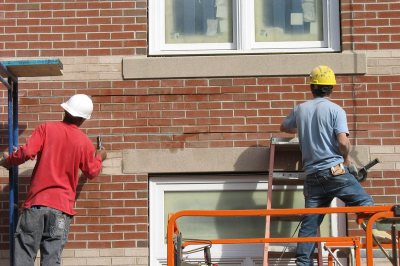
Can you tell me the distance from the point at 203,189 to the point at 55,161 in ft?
5.32

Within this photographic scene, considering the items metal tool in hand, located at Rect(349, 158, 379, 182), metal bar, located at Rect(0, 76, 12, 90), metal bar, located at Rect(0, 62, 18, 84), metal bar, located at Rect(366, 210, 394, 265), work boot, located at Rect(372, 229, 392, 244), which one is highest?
metal bar, located at Rect(0, 62, 18, 84)

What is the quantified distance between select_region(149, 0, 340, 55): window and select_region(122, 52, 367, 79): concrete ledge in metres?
0.17

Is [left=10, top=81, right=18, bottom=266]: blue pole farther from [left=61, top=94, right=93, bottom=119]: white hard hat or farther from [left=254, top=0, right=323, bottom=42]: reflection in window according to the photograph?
[left=254, top=0, right=323, bottom=42]: reflection in window

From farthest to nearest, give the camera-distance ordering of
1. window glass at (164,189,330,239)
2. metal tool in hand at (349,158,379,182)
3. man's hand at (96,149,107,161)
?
window glass at (164,189,330,239), man's hand at (96,149,107,161), metal tool in hand at (349,158,379,182)

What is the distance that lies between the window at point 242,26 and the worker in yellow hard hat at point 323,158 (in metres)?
1.08

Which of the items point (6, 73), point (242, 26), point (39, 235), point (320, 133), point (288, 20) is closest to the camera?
point (39, 235)

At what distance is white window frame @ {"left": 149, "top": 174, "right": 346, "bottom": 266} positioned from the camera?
738 cm

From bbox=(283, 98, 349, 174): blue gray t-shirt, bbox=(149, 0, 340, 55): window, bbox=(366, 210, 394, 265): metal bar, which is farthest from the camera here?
bbox=(149, 0, 340, 55): window

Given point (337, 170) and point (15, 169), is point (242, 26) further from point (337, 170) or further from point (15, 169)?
point (15, 169)

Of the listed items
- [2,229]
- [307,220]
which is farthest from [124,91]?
[307,220]

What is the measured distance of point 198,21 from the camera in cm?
782

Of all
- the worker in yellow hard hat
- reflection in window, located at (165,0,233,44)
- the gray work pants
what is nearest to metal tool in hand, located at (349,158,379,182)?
the worker in yellow hard hat

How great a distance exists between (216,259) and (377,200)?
A: 149 cm

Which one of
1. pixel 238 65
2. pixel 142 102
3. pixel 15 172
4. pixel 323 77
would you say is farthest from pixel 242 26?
pixel 15 172
